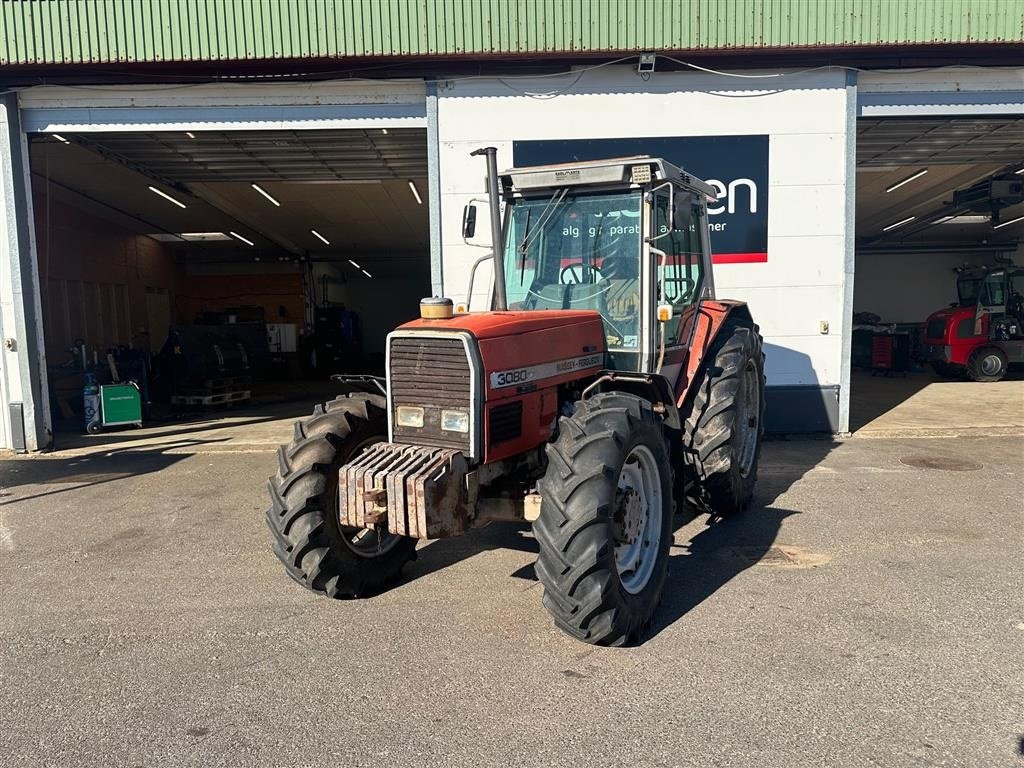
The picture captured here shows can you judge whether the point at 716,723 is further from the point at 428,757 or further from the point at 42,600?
the point at 42,600

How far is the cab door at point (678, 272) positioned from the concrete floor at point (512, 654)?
143cm

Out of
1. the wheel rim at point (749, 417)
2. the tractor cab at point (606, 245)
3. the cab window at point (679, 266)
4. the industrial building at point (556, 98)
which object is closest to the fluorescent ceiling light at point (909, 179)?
the industrial building at point (556, 98)

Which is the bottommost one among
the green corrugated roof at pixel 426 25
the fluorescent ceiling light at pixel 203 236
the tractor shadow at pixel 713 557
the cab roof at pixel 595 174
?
the tractor shadow at pixel 713 557

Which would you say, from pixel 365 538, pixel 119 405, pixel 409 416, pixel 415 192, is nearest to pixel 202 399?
pixel 119 405

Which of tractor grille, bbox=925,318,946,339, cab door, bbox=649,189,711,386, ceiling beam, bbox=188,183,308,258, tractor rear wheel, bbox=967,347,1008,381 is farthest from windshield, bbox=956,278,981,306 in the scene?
ceiling beam, bbox=188,183,308,258

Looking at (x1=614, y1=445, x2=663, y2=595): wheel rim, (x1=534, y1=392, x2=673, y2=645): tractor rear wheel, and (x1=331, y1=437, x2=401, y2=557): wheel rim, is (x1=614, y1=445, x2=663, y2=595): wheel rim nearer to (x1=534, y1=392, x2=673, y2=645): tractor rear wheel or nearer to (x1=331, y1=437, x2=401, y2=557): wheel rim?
(x1=534, y1=392, x2=673, y2=645): tractor rear wheel

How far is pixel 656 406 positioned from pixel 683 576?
1.11m

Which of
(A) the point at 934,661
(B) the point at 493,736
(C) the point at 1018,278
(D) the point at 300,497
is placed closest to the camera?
(B) the point at 493,736

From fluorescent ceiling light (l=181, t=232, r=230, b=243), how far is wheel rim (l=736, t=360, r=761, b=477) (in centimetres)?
1662

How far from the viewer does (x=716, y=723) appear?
10.3 ft

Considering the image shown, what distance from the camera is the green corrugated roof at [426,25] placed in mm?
8883

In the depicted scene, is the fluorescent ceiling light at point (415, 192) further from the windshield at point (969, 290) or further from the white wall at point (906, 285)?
the white wall at point (906, 285)

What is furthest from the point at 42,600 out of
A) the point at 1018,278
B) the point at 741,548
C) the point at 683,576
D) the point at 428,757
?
the point at 1018,278

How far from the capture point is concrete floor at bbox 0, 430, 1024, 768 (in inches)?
120
